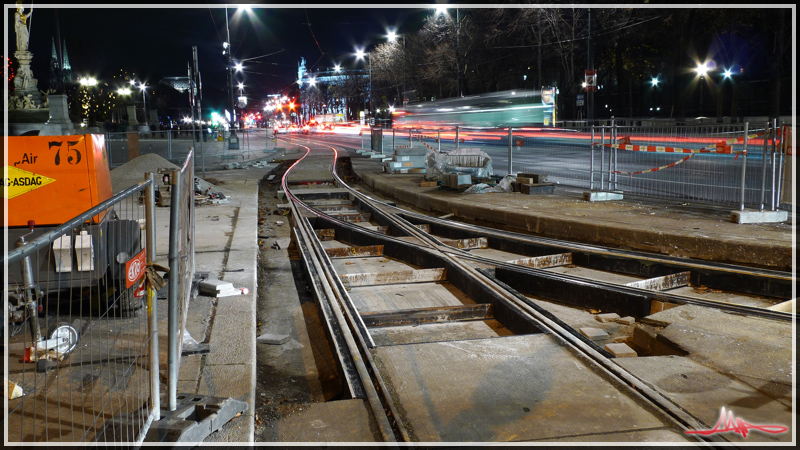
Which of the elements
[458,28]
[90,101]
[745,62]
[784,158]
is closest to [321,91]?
[90,101]

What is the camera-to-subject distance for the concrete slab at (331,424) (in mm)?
3775

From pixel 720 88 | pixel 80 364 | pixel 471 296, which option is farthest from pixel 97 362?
pixel 720 88

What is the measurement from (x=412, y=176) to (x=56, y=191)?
533 inches

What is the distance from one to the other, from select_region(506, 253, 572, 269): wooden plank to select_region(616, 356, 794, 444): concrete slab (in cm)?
370

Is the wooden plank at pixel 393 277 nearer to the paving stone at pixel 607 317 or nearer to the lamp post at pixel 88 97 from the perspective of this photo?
the paving stone at pixel 607 317

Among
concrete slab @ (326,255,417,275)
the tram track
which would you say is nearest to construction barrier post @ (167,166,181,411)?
the tram track

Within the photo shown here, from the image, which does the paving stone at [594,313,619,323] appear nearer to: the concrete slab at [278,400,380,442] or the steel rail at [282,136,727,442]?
the steel rail at [282,136,727,442]

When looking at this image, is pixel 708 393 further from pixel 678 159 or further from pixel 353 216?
pixel 353 216

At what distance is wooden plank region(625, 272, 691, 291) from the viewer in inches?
289

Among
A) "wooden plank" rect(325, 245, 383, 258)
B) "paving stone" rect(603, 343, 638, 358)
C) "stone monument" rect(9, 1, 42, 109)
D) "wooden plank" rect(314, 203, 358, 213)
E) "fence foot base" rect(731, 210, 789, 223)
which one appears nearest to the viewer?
"paving stone" rect(603, 343, 638, 358)

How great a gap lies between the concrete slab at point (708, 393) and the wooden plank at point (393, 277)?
149 inches

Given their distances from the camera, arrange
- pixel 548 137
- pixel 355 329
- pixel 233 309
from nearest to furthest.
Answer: pixel 355 329 < pixel 233 309 < pixel 548 137

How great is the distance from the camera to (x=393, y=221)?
11828 mm

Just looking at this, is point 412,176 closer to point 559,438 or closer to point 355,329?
point 355,329
